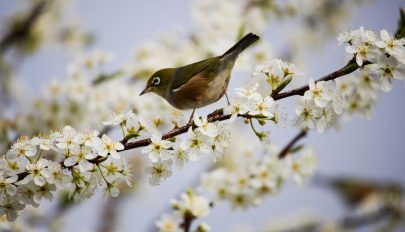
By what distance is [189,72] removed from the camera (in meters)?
2.96

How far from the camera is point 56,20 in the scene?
693cm

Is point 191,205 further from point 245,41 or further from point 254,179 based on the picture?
point 245,41

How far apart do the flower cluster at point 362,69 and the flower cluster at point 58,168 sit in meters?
1.07

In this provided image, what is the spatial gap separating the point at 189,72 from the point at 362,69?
1.07 metres

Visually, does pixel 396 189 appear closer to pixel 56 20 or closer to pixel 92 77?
pixel 92 77

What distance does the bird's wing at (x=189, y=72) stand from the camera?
287 cm

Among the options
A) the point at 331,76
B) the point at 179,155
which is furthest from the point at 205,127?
the point at 331,76

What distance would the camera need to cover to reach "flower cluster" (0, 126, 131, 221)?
Result: 2.35 meters

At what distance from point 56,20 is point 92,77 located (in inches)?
102

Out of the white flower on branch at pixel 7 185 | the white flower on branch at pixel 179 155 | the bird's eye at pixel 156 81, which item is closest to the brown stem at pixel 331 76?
the white flower on branch at pixel 179 155

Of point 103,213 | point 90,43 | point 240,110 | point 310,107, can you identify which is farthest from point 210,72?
point 103,213

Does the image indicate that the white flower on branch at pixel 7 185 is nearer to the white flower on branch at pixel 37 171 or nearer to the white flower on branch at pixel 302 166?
the white flower on branch at pixel 37 171

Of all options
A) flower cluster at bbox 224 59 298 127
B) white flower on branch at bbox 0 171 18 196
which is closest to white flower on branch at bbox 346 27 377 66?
flower cluster at bbox 224 59 298 127

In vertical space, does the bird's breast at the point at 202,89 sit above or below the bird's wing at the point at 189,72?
below
